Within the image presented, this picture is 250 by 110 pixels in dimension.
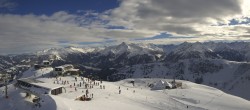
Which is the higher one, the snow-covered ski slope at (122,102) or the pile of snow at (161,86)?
the snow-covered ski slope at (122,102)

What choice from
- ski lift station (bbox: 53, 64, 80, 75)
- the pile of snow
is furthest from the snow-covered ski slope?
ski lift station (bbox: 53, 64, 80, 75)

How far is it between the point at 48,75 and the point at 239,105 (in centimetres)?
7116

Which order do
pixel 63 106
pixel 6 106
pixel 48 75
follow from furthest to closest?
pixel 48 75, pixel 6 106, pixel 63 106

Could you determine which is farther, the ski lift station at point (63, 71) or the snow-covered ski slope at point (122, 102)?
the ski lift station at point (63, 71)

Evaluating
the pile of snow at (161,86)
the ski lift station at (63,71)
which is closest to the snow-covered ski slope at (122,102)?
the pile of snow at (161,86)

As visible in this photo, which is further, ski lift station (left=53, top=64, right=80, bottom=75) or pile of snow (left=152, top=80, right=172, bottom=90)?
ski lift station (left=53, top=64, right=80, bottom=75)

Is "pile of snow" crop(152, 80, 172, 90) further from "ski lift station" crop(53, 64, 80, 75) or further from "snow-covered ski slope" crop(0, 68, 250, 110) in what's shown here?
"ski lift station" crop(53, 64, 80, 75)

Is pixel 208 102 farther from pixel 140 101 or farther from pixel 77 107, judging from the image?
pixel 77 107

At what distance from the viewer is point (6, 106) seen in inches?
2335

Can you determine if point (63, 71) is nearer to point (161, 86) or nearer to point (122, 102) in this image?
point (161, 86)

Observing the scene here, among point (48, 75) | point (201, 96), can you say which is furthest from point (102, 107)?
point (48, 75)

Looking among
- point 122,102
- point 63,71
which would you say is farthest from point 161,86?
point 122,102

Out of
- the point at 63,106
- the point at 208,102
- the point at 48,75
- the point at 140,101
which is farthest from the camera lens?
the point at 48,75

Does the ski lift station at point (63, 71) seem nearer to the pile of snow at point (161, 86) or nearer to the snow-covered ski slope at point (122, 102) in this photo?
the pile of snow at point (161, 86)
